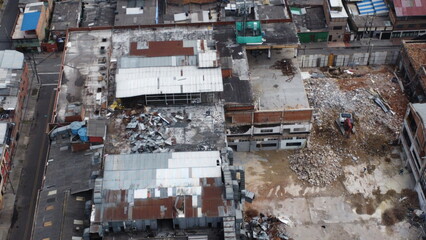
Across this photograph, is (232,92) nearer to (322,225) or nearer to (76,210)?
(322,225)

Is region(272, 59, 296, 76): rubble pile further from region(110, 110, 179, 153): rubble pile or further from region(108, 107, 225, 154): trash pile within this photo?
region(110, 110, 179, 153): rubble pile

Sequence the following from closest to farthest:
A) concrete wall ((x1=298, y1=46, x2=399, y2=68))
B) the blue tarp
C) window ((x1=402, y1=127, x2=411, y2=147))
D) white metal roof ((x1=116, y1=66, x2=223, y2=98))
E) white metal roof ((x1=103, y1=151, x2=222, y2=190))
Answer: white metal roof ((x1=103, y1=151, x2=222, y2=190)) < white metal roof ((x1=116, y1=66, x2=223, y2=98)) < window ((x1=402, y1=127, x2=411, y2=147)) < concrete wall ((x1=298, y1=46, x2=399, y2=68)) < the blue tarp

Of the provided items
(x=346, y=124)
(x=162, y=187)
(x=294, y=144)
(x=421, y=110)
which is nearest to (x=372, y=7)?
(x=346, y=124)

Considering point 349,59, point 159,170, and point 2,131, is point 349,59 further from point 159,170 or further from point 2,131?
point 2,131

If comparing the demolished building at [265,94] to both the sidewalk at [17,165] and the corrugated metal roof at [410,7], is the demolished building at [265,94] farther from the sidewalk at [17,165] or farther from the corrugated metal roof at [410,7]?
the sidewalk at [17,165]

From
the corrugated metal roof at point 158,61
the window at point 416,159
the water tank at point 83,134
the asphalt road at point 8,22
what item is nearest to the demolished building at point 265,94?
the corrugated metal roof at point 158,61

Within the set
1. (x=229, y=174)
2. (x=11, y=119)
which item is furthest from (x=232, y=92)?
(x=11, y=119)

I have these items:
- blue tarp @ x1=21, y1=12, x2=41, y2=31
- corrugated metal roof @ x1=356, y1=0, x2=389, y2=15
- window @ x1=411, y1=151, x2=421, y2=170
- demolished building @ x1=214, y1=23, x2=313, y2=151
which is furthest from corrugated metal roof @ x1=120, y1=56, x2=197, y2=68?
corrugated metal roof @ x1=356, y1=0, x2=389, y2=15
